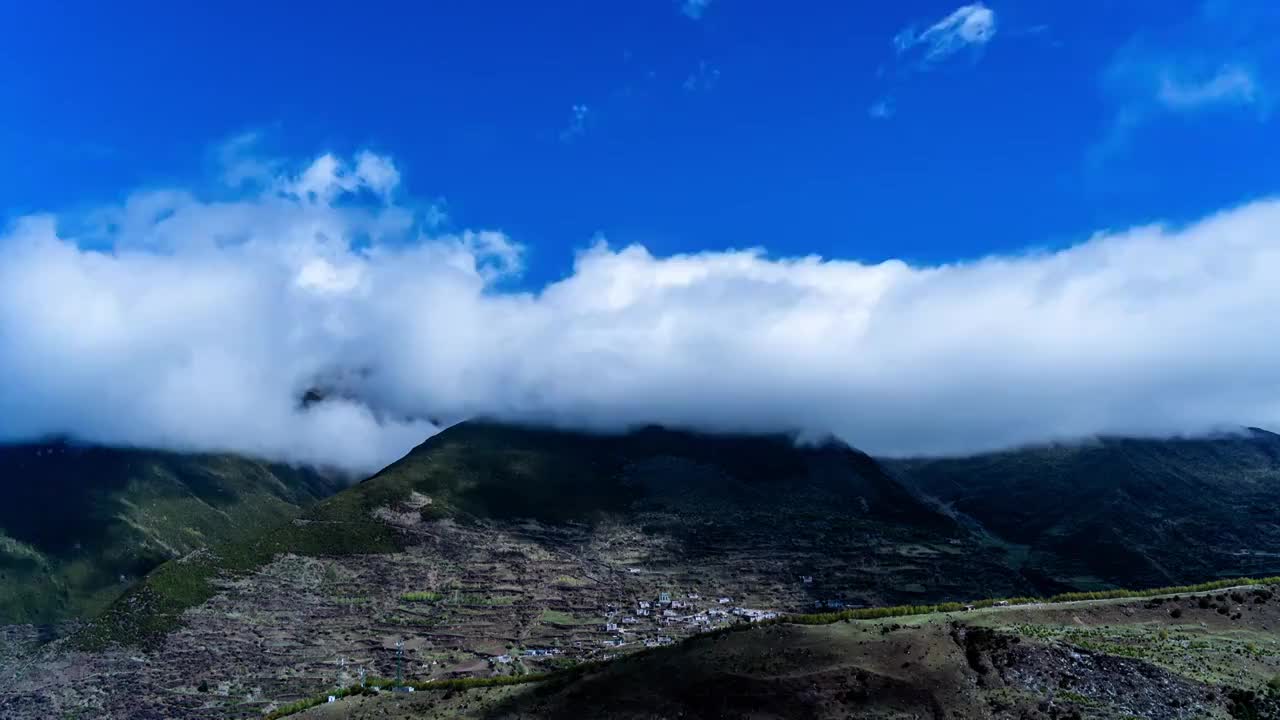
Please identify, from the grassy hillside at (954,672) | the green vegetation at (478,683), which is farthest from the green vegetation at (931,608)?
the green vegetation at (478,683)

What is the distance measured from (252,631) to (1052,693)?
526 feet

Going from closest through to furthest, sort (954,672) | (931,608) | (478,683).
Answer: (954,672)
(478,683)
(931,608)

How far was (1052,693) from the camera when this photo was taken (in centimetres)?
6838

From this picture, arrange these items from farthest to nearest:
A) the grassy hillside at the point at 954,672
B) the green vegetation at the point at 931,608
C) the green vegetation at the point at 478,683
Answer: the green vegetation at the point at 931,608 → the green vegetation at the point at 478,683 → the grassy hillside at the point at 954,672

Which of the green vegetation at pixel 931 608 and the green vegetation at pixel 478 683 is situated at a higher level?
the green vegetation at pixel 931 608

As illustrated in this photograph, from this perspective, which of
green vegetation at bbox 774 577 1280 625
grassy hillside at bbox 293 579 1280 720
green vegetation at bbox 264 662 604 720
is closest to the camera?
grassy hillside at bbox 293 579 1280 720

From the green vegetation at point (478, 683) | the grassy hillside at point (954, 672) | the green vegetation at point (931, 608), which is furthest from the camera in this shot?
the green vegetation at point (931, 608)

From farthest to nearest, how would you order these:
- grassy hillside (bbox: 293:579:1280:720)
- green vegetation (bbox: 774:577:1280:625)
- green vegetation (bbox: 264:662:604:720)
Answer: green vegetation (bbox: 774:577:1280:625)
green vegetation (bbox: 264:662:604:720)
grassy hillside (bbox: 293:579:1280:720)

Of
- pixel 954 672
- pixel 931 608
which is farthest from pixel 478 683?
pixel 931 608

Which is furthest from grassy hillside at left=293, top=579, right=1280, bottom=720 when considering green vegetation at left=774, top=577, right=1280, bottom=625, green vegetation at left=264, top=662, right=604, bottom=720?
green vegetation at left=774, top=577, right=1280, bottom=625

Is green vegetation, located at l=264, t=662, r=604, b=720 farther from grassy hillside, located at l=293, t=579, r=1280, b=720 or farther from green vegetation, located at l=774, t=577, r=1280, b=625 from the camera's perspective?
green vegetation, located at l=774, t=577, r=1280, b=625

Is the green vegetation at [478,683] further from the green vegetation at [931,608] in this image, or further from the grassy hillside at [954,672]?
the green vegetation at [931,608]

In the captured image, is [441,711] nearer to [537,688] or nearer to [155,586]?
[537,688]

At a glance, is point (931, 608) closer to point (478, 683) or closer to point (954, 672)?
point (954, 672)
